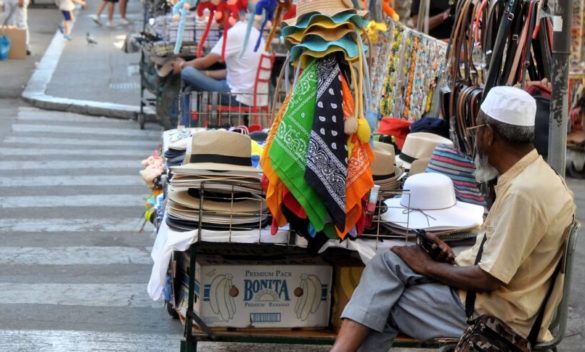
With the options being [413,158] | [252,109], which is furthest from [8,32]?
[413,158]

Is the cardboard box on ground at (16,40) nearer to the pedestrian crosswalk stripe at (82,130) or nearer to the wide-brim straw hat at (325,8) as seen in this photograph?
the pedestrian crosswalk stripe at (82,130)

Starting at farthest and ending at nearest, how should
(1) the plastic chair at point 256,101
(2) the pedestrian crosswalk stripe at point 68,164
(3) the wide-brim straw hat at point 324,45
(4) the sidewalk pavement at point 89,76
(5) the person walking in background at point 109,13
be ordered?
(5) the person walking in background at point 109,13
(4) the sidewalk pavement at point 89,76
(2) the pedestrian crosswalk stripe at point 68,164
(1) the plastic chair at point 256,101
(3) the wide-brim straw hat at point 324,45

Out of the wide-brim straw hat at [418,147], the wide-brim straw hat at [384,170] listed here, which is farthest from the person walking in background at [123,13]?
the wide-brim straw hat at [384,170]

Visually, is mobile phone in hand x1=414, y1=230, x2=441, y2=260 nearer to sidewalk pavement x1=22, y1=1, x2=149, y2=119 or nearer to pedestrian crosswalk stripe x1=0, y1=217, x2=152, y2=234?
pedestrian crosswalk stripe x1=0, y1=217, x2=152, y2=234

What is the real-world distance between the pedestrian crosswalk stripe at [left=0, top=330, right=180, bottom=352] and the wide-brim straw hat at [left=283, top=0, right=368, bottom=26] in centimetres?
196

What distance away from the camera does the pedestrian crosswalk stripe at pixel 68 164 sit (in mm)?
11109

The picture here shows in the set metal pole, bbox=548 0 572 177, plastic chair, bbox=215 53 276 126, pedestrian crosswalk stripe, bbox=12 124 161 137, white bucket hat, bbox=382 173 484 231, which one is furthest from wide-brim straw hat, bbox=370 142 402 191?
pedestrian crosswalk stripe, bbox=12 124 161 137

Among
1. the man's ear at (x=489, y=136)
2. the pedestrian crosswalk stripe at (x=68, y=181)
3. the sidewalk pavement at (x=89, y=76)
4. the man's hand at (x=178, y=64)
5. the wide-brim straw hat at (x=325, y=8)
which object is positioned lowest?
the sidewalk pavement at (x=89, y=76)

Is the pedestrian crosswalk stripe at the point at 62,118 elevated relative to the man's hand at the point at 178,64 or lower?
lower

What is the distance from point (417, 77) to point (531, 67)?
2276 mm

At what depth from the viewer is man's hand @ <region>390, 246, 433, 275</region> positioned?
4336 millimetres

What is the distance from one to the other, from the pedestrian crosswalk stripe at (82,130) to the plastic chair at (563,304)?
978 cm

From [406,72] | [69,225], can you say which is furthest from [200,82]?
[406,72]

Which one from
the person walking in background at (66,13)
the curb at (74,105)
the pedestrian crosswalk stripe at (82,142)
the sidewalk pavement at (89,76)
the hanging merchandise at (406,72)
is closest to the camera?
the hanging merchandise at (406,72)
